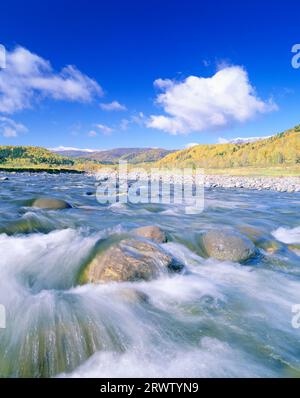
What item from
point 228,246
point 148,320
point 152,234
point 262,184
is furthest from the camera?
point 262,184

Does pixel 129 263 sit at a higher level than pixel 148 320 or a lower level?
higher

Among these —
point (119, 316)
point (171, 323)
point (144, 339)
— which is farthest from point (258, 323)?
point (119, 316)

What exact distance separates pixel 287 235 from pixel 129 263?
838 centimetres

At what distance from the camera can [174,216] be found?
1595 centimetres

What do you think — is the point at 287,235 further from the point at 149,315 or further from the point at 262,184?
the point at 262,184

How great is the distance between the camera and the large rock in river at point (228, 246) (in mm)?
8958

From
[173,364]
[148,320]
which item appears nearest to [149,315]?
[148,320]

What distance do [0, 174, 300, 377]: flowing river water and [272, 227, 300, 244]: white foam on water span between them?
823 millimetres

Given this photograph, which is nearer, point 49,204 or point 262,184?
point 49,204

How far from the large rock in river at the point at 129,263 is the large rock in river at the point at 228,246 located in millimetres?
1780

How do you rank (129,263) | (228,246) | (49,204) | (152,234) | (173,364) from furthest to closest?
(49,204) < (152,234) < (228,246) < (129,263) < (173,364)

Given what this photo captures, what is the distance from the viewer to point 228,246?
930 cm

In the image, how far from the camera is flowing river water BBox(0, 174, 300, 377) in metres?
4.48
